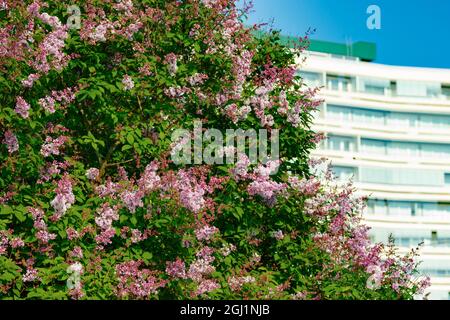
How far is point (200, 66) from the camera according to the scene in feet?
53.1

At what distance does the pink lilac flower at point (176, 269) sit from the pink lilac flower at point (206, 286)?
0.32m

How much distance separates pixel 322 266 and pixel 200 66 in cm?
429

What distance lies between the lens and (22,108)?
45.2 feet

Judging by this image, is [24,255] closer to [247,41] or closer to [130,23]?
[130,23]

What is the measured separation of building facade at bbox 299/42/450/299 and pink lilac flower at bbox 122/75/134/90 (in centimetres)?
5819

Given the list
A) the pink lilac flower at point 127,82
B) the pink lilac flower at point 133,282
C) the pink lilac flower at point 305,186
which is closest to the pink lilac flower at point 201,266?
the pink lilac flower at point 133,282

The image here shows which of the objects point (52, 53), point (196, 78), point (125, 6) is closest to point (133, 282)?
point (52, 53)

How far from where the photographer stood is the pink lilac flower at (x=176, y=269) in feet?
46.1

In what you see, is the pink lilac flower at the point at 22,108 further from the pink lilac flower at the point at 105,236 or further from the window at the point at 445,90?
the window at the point at 445,90

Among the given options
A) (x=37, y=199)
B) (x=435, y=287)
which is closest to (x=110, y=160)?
(x=37, y=199)

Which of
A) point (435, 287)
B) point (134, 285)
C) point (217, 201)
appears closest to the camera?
point (134, 285)

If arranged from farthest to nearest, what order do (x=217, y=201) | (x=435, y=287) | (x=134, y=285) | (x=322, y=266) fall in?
(x=435, y=287), (x=322, y=266), (x=217, y=201), (x=134, y=285)

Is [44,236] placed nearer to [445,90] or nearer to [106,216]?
[106,216]

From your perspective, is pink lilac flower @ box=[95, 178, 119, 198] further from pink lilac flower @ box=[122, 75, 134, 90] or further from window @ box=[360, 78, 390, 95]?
window @ box=[360, 78, 390, 95]
